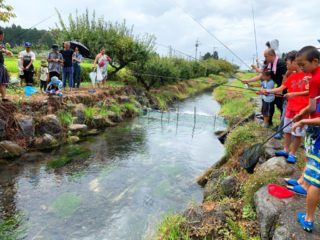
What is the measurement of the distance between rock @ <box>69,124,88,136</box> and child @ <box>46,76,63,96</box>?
143cm

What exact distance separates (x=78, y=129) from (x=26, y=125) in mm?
2582

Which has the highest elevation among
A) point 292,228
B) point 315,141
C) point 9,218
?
point 315,141

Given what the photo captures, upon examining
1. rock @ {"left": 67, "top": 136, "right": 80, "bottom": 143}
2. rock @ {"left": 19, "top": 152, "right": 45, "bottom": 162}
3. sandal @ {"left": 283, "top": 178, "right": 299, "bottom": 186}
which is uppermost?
sandal @ {"left": 283, "top": 178, "right": 299, "bottom": 186}

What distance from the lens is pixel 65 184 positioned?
824 cm

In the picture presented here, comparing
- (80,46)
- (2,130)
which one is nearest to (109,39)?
(80,46)

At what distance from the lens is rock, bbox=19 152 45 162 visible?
9.70 m

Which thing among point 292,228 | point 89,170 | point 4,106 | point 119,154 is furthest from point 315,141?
point 4,106

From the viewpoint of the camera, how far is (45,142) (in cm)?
1097

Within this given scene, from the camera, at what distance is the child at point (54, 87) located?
12.8 metres

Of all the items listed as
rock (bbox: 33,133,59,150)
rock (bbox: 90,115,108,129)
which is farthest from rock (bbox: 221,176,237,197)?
rock (bbox: 90,115,108,129)

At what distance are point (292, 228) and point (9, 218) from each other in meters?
5.14

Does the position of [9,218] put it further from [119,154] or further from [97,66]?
[97,66]

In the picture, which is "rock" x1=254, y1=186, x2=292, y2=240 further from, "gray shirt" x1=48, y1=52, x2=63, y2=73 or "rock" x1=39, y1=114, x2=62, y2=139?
"gray shirt" x1=48, y1=52, x2=63, y2=73

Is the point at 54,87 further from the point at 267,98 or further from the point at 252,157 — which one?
the point at 252,157
